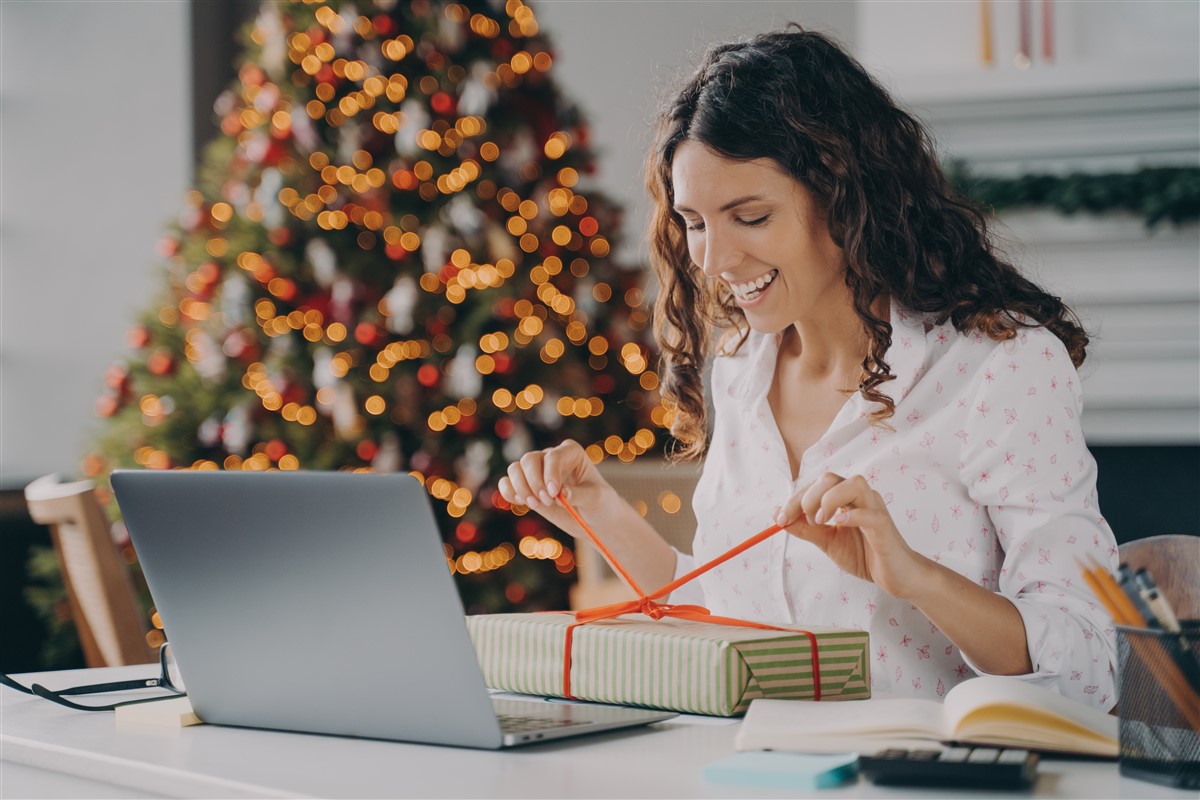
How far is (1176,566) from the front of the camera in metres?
1.46

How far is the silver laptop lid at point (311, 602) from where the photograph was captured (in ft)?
2.65

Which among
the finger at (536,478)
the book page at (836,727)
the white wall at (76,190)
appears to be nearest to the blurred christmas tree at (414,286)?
the white wall at (76,190)

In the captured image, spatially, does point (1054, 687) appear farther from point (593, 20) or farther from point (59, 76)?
point (59, 76)

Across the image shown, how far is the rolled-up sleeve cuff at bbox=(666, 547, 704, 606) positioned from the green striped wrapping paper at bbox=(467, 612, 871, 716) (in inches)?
18.7

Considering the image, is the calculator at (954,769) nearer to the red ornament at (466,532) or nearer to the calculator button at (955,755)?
the calculator button at (955,755)

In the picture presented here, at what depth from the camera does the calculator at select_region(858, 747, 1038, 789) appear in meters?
0.71

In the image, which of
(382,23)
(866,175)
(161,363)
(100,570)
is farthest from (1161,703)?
(161,363)

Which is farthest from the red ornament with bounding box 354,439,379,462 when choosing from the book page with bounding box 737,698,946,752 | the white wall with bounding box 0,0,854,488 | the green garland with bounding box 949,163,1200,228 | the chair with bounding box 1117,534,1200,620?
the book page with bounding box 737,698,946,752

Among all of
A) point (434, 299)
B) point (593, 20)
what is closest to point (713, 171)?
point (434, 299)

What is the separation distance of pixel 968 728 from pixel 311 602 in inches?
17.5

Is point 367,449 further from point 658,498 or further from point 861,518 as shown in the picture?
point 861,518

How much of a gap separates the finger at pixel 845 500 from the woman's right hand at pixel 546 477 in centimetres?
35

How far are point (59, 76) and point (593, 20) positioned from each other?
1879 millimetres

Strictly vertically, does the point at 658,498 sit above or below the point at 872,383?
below
